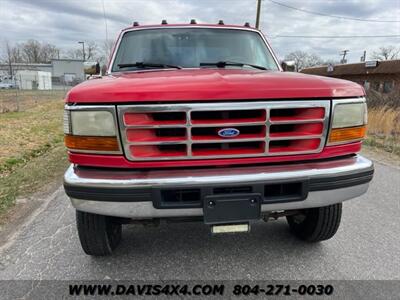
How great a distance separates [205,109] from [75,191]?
3.22 ft

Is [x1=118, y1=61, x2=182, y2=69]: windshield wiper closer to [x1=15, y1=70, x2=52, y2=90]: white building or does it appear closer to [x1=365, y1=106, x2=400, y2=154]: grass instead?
[x1=365, y1=106, x2=400, y2=154]: grass

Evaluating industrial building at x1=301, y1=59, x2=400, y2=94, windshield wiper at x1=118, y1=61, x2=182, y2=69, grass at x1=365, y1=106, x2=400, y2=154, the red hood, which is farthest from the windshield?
industrial building at x1=301, y1=59, x2=400, y2=94

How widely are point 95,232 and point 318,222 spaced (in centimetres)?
185

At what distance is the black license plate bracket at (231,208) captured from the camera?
84.3 inches

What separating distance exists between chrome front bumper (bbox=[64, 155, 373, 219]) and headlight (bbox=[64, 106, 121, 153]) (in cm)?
16

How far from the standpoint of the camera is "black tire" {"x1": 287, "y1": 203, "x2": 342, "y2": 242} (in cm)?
287

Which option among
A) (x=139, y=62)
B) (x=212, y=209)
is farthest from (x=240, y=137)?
(x=139, y=62)

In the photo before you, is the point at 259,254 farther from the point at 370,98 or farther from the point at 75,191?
the point at 370,98

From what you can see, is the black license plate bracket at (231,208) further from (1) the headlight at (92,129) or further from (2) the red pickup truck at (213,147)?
(1) the headlight at (92,129)

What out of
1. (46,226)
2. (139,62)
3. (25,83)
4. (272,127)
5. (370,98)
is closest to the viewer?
(272,127)

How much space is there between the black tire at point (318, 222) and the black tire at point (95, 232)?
5.22ft

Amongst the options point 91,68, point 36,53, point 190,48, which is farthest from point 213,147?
point 36,53

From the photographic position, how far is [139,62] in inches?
131

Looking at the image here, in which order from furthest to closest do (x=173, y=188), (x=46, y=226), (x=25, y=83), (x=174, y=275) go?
(x=25, y=83), (x=46, y=226), (x=174, y=275), (x=173, y=188)
